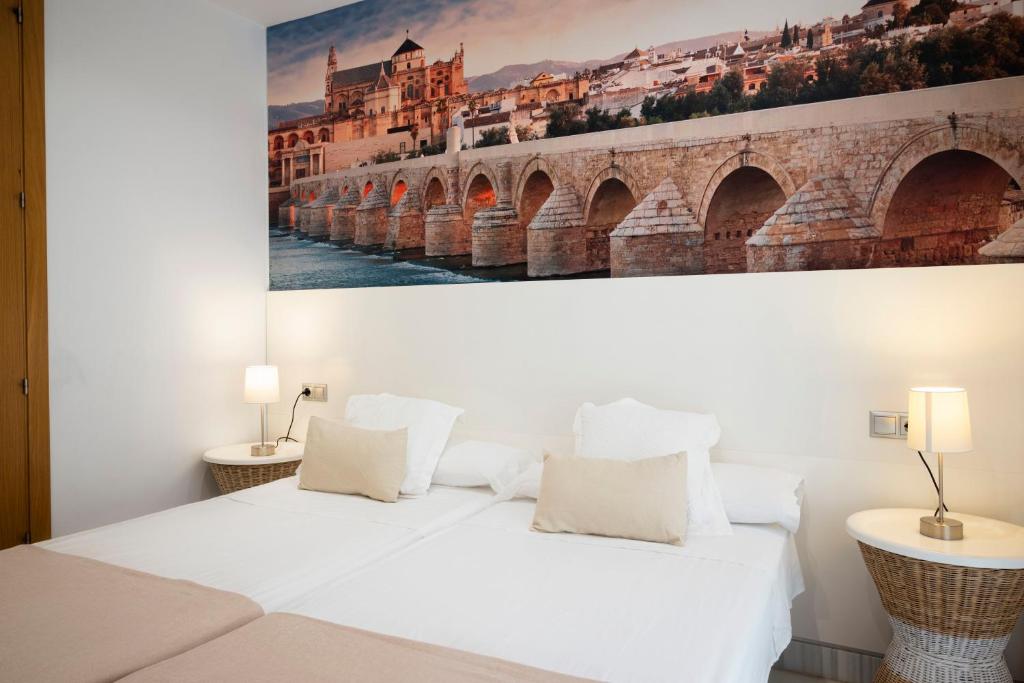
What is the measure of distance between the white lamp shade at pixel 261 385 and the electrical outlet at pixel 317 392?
0.21 meters

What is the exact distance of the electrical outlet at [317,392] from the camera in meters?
3.72

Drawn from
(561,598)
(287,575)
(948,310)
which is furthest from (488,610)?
(948,310)

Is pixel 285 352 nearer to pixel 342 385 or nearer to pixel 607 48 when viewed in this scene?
pixel 342 385

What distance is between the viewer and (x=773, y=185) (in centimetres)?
264

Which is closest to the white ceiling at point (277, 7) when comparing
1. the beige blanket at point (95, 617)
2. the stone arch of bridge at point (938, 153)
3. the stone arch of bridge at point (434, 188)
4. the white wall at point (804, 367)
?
the stone arch of bridge at point (434, 188)

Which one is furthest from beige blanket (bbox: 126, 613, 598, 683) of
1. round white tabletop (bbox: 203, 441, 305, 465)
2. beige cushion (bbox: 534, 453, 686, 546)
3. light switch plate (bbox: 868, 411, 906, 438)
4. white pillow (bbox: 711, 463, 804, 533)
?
round white tabletop (bbox: 203, 441, 305, 465)

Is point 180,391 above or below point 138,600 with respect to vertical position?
above

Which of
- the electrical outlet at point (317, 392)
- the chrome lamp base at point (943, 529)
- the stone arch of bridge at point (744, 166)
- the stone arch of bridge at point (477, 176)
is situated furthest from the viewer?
the electrical outlet at point (317, 392)

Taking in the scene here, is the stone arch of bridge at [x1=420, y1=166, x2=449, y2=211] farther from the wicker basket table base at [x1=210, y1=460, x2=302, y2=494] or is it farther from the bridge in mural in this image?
the wicker basket table base at [x1=210, y1=460, x2=302, y2=494]

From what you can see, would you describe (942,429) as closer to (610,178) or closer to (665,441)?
(665,441)

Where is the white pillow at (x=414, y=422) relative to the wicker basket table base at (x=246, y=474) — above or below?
above

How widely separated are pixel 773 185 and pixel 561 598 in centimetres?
171

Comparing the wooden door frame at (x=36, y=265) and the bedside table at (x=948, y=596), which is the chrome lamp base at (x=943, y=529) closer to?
the bedside table at (x=948, y=596)

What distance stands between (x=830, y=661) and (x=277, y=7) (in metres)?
3.86
